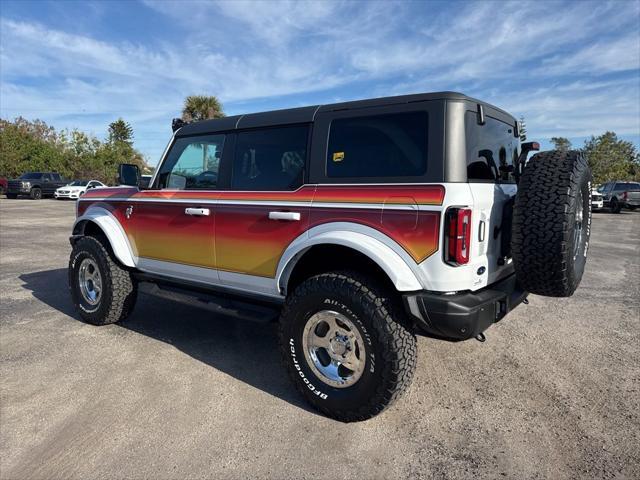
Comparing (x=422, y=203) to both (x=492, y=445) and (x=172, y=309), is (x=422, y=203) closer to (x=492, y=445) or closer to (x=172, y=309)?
(x=492, y=445)

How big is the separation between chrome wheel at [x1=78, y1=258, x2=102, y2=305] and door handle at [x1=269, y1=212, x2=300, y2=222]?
98.1 inches

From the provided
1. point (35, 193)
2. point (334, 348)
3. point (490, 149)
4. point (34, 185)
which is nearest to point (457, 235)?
point (490, 149)

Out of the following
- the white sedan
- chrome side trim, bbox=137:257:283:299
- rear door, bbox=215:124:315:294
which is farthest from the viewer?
the white sedan

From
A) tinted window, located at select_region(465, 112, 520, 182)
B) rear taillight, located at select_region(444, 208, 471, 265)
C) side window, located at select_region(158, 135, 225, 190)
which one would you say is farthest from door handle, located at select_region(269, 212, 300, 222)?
tinted window, located at select_region(465, 112, 520, 182)

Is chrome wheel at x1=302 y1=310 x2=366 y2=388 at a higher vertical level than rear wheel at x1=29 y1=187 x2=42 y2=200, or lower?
lower

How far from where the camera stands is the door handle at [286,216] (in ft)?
10.6

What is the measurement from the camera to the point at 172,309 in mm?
5504

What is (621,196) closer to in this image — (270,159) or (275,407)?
(270,159)

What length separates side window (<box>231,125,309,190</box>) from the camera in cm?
341

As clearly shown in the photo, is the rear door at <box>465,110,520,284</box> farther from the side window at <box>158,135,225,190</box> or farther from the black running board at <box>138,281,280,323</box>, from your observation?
the side window at <box>158,135,225,190</box>

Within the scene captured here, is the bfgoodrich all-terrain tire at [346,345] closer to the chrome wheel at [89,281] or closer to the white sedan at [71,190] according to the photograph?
the chrome wheel at [89,281]

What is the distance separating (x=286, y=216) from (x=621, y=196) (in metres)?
26.8

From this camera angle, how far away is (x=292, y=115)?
3.47m

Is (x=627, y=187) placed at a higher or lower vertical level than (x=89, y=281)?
higher
